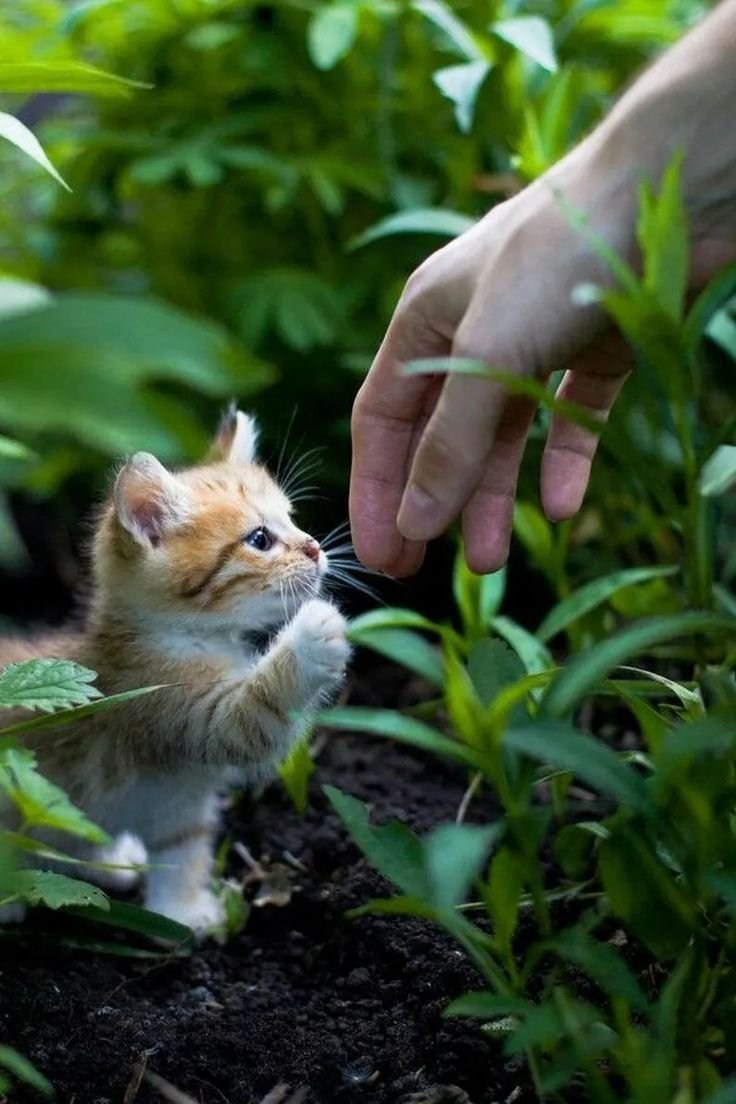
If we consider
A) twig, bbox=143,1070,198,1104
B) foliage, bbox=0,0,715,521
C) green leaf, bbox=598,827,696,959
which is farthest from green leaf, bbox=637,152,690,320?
foliage, bbox=0,0,715,521

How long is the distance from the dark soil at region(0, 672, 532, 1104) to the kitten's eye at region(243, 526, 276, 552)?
19.5 inches

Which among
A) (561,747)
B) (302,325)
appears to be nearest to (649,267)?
(561,747)

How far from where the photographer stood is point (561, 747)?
1.12 metres

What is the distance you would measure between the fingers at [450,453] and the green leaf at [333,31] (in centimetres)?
130

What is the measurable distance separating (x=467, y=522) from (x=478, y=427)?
38cm

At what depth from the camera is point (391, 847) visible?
1287 millimetres

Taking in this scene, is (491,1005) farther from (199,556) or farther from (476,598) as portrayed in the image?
(199,556)

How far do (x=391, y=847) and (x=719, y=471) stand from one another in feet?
2.84

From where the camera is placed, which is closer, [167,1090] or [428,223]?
[167,1090]

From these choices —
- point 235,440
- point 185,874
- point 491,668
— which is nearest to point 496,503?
point 491,668

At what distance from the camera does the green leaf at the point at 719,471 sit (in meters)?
1.80

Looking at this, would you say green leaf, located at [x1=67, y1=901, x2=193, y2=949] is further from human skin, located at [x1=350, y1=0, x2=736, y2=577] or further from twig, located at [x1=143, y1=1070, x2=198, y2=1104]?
human skin, located at [x1=350, y1=0, x2=736, y2=577]

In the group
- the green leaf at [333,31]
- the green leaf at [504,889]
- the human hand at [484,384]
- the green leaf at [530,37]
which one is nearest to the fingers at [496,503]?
the human hand at [484,384]

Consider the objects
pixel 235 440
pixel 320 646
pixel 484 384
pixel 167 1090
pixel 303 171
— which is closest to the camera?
pixel 484 384
